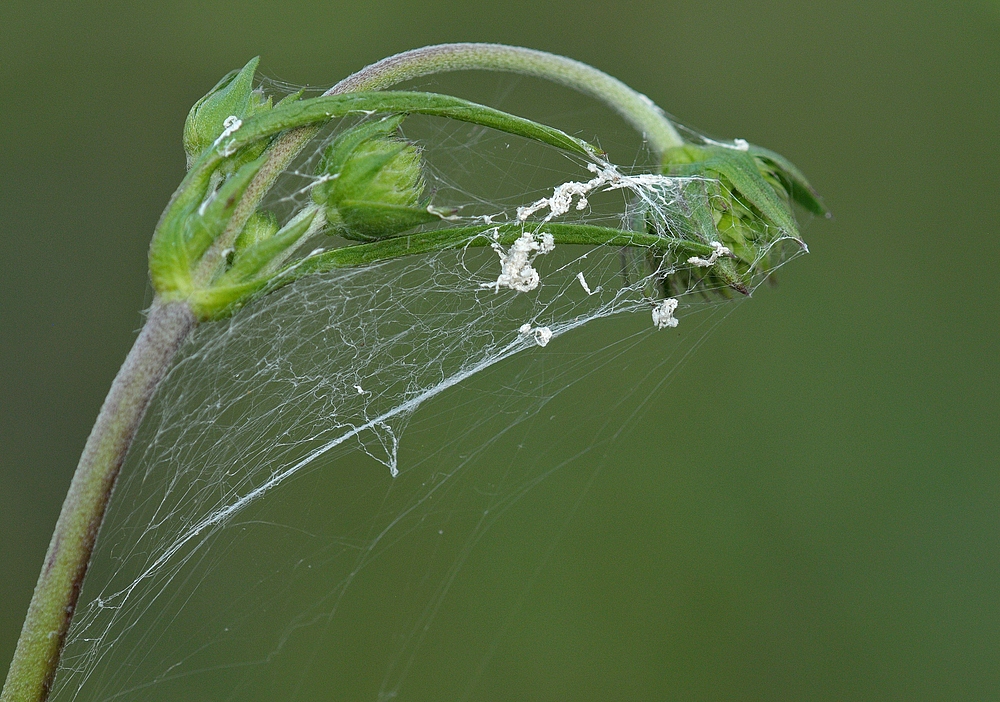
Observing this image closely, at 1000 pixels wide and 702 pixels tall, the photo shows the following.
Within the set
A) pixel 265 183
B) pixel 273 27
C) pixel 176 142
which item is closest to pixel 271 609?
pixel 176 142

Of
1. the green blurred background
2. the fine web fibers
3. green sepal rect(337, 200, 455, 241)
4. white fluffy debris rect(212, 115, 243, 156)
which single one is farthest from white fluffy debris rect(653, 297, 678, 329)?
the green blurred background

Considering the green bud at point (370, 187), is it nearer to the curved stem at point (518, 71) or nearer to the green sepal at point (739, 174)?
the curved stem at point (518, 71)

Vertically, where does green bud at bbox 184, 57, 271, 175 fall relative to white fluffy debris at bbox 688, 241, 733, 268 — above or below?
above

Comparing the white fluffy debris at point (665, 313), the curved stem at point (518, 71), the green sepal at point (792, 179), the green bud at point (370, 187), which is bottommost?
the white fluffy debris at point (665, 313)

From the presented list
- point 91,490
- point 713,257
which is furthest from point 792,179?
point 91,490

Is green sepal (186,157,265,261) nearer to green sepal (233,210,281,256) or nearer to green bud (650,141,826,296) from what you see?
green sepal (233,210,281,256)

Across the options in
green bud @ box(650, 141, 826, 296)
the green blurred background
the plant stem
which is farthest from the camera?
the green blurred background

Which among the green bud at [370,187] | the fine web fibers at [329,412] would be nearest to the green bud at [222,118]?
the green bud at [370,187]

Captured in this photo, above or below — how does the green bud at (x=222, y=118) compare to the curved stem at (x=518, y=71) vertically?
below
